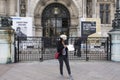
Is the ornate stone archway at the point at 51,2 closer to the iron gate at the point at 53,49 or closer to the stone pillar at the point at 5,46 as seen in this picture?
the iron gate at the point at 53,49

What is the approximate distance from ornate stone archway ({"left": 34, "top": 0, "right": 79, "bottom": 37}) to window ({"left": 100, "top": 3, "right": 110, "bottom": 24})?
286 centimetres

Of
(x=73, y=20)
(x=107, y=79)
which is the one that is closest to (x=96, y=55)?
(x=107, y=79)

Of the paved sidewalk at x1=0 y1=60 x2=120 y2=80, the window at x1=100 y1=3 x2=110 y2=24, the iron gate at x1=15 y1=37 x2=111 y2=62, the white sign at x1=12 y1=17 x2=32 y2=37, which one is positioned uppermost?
the window at x1=100 y1=3 x2=110 y2=24

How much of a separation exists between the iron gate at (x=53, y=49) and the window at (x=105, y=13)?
13932 mm

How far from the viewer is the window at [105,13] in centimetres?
3378

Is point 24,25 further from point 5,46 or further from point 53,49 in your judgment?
point 5,46

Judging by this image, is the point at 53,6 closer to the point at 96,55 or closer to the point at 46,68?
the point at 96,55

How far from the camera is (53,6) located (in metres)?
33.1

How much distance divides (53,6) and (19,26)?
19.3ft

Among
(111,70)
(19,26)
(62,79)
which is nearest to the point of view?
(62,79)

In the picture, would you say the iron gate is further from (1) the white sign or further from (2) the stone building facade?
(2) the stone building facade

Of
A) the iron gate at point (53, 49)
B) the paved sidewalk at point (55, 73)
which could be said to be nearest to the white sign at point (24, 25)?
the iron gate at point (53, 49)

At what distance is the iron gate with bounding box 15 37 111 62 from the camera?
19.1 meters

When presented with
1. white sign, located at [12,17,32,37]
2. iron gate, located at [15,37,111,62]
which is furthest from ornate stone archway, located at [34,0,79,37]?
iron gate, located at [15,37,111,62]
